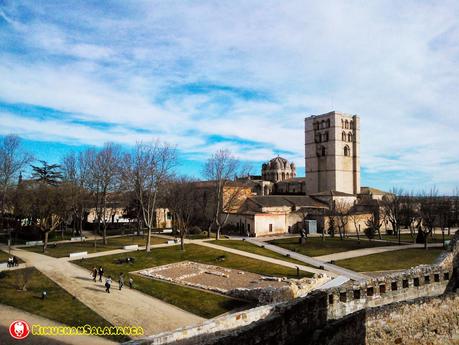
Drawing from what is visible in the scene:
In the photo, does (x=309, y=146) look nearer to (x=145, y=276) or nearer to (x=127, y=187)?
(x=127, y=187)

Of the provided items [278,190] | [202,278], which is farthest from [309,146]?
[202,278]

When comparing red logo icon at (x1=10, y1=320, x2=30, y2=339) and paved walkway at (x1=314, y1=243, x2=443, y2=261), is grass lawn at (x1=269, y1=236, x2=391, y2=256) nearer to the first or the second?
paved walkway at (x1=314, y1=243, x2=443, y2=261)

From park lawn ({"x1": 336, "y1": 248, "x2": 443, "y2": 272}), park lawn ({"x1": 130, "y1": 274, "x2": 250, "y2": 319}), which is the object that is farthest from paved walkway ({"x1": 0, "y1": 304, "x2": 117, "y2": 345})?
park lawn ({"x1": 336, "y1": 248, "x2": 443, "y2": 272})

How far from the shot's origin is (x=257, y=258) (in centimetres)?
3372

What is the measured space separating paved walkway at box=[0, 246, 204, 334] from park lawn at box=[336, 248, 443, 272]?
55.5ft

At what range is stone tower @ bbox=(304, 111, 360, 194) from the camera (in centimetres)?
6856

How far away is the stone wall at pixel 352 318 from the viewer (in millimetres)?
9484

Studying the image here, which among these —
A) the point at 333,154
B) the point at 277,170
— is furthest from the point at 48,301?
the point at 277,170

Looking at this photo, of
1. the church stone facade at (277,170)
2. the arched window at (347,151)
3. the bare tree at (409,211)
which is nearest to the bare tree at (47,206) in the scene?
the bare tree at (409,211)

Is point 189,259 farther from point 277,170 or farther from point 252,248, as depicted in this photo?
point 277,170

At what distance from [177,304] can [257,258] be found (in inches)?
553

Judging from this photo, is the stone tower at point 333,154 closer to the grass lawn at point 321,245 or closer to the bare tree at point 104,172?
the grass lawn at point 321,245

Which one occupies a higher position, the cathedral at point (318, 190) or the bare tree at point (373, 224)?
the cathedral at point (318, 190)

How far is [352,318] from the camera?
943 cm
